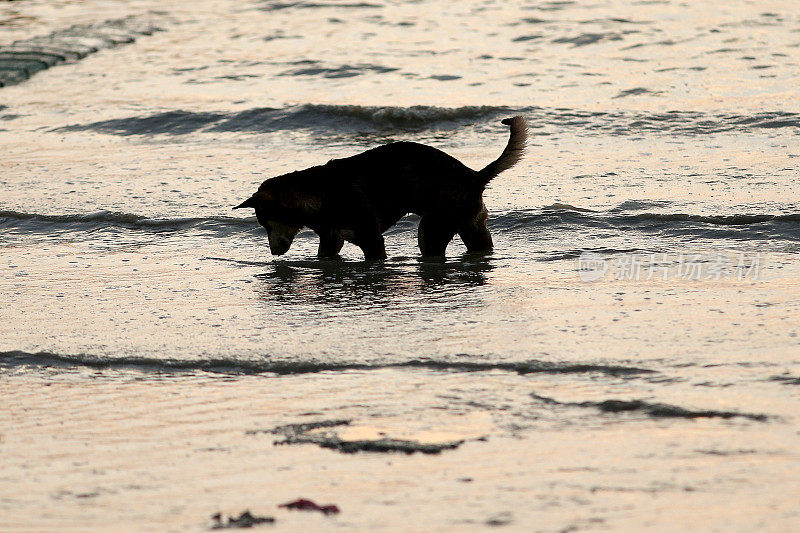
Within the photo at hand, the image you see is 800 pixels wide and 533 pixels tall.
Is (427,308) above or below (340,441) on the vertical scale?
above

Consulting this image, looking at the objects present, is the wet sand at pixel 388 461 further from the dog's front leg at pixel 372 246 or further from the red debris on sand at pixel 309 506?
the dog's front leg at pixel 372 246

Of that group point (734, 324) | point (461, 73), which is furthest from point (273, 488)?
point (461, 73)

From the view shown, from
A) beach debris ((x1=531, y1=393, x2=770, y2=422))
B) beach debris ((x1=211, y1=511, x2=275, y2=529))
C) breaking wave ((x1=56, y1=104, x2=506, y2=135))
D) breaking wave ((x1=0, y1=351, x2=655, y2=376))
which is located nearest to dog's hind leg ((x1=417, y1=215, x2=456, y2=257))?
breaking wave ((x1=0, y1=351, x2=655, y2=376))

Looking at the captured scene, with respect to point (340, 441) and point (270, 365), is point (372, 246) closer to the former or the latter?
point (270, 365)

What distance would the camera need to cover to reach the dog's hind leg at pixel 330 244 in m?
7.50

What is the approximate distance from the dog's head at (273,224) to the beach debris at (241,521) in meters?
3.81

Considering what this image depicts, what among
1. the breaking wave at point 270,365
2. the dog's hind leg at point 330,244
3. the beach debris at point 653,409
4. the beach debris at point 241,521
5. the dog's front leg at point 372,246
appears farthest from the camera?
the dog's hind leg at point 330,244

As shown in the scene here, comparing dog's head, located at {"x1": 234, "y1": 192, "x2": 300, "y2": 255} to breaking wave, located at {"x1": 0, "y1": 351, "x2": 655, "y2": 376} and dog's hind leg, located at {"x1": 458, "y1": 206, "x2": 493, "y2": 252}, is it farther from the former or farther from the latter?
breaking wave, located at {"x1": 0, "y1": 351, "x2": 655, "y2": 376}

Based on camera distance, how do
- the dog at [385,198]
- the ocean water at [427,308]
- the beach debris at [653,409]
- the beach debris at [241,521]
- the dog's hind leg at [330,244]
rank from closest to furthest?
the beach debris at [241,521] < the ocean water at [427,308] < the beach debris at [653,409] < the dog at [385,198] < the dog's hind leg at [330,244]

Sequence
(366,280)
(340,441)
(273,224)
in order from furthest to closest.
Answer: (273,224)
(366,280)
(340,441)

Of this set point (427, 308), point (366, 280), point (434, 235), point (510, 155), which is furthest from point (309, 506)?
point (510, 155)

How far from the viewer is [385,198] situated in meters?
7.31

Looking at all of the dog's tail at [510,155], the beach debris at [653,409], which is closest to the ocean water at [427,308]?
the beach debris at [653,409]

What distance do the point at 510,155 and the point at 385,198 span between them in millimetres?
846
